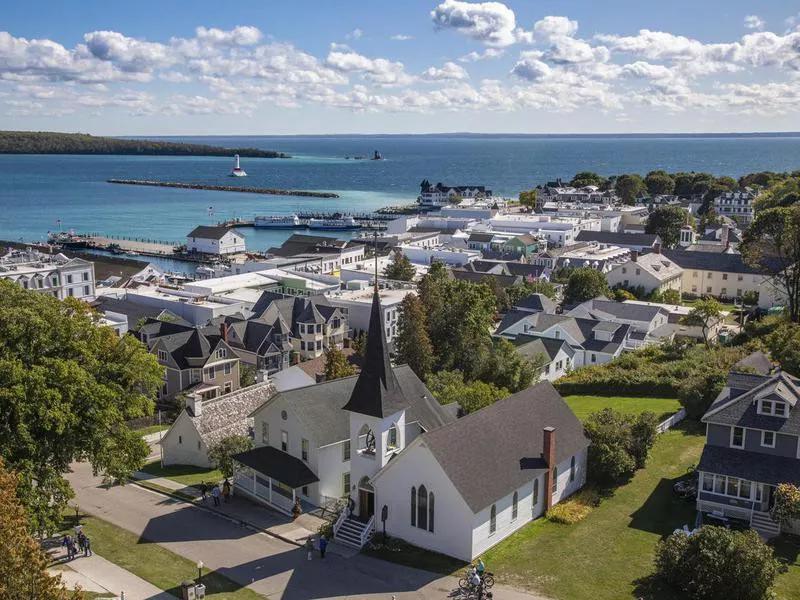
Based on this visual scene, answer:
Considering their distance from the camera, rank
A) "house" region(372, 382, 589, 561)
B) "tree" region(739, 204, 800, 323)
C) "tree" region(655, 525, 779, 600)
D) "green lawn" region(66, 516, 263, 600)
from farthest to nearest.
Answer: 1. "tree" region(739, 204, 800, 323)
2. "house" region(372, 382, 589, 561)
3. "green lawn" region(66, 516, 263, 600)
4. "tree" region(655, 525, 779, 600)

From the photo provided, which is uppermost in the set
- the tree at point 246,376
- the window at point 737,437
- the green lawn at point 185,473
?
the window at point 737,437

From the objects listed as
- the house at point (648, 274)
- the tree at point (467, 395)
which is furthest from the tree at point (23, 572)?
the house at point (648, 274)

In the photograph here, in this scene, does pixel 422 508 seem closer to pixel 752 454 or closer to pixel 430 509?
pixel 430 509

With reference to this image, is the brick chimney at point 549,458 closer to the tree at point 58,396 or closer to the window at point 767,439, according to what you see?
the window at point 767,439

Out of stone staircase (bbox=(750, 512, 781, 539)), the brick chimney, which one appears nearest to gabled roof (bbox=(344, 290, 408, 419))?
the brick chimney

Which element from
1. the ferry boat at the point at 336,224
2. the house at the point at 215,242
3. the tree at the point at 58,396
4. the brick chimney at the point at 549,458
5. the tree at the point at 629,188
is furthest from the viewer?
the tree at the point at 629,188

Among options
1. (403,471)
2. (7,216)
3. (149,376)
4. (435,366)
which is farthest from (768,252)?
(7,216)

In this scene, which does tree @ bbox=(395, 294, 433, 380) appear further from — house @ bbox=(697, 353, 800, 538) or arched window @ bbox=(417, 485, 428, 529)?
arched window @ bbox=(417, 485, 428, 529)

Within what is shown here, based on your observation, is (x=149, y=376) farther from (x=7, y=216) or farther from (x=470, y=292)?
(x=7, y=216)
